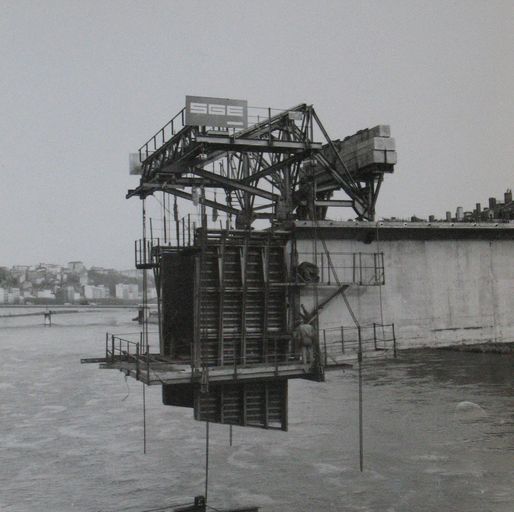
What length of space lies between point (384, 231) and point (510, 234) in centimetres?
649

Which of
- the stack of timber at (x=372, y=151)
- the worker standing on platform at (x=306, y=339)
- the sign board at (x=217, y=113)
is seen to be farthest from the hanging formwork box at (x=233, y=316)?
the stack of timber at (x=372, y=151)

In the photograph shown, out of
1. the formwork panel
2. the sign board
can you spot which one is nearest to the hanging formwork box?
the formwork panel

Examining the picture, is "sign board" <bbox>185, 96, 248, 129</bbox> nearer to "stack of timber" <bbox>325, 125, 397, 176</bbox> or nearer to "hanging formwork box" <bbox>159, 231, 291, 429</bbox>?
"hanging formwork box" <bbox>159, 231, 291, 429</bbox>

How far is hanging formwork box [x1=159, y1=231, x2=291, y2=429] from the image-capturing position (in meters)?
23.9

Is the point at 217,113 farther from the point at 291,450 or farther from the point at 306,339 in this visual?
the point at 291,450

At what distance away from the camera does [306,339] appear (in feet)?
77.9

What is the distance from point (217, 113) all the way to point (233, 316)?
25.8ft

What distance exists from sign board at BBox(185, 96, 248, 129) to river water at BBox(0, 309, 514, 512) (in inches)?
487

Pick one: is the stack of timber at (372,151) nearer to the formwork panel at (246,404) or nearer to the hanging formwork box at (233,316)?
the hanging formwork box at (233,316)

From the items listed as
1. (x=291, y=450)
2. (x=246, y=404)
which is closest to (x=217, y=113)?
(x=246, y=404)

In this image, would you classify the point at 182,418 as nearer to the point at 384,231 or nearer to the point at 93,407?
→ the point at 93,407

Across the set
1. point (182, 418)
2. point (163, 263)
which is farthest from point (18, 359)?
point (163, 263)

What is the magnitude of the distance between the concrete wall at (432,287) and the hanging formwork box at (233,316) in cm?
160

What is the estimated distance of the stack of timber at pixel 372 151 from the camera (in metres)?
29.0
